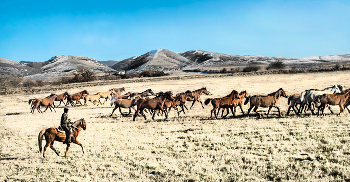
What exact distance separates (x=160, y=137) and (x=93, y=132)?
4.29 m

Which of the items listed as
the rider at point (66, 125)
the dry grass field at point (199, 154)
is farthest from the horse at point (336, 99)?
the rider at point (66, 125)

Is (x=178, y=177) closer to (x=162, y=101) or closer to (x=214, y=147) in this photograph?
(x=214, y=147)

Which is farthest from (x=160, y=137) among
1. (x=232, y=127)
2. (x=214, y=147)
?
(x=232, y=127)

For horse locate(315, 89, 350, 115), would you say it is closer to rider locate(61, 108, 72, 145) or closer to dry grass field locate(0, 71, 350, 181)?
dry grass field locate(0, 71, 350, 181)

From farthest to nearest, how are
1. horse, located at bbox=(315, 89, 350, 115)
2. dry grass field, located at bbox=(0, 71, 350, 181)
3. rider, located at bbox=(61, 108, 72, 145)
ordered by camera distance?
1. horse, located at bbox=(315, 89, 350, 115)
2. rider, located at bbox=(61, 108, 72, 145)
3. dry grass field, located at bbox=(0, 71, 350, 181)

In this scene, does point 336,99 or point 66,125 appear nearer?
point 66,125

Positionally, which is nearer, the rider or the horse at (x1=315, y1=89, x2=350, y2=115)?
the rider

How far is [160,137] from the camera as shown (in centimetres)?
1109

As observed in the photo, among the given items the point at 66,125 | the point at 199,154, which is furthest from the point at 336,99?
the point at 66,125

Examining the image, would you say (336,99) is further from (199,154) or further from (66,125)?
(66,125)

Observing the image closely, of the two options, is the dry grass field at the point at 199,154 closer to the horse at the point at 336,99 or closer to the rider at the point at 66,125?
the rider at the point at 66,125

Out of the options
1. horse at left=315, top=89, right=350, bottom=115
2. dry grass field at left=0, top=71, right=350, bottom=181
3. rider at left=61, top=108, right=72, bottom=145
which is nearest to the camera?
dry grass field at left=0, top=71, right=350, bottom=181

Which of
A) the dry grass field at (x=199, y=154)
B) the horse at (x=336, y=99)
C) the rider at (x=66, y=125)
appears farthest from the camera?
the horse at (x=336, y=99)

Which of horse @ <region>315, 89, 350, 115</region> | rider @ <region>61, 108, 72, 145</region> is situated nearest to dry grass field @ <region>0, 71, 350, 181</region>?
rider @ <region>61, 108, 72, 145</region>
